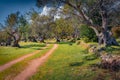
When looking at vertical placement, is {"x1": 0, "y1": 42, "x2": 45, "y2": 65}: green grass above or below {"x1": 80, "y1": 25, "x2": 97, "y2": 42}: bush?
below

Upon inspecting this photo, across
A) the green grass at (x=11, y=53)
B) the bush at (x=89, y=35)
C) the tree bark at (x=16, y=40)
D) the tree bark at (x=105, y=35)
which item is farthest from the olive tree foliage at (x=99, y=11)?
the tree bark at (x=16, y=40)

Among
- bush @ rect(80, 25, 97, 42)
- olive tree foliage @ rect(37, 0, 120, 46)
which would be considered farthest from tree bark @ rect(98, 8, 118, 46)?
bush @ rect(80, 25, 97, 42)

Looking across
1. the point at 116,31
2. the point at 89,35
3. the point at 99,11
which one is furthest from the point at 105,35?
the point at 89,35

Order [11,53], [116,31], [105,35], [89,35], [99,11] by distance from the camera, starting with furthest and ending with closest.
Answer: [89,35]
[116,31]
[99,11]
[105,35]
[11,53]

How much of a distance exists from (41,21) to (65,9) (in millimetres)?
61672

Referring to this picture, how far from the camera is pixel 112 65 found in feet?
62.7

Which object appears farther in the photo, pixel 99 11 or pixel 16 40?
pixel 16 40

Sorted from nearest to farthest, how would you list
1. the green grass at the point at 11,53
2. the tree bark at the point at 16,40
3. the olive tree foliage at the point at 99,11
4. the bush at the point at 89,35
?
1. the green grass at the point at 11,53
2. the olive tree foliage at the point at 99,11
3. the bush at the point at 89,35
4. the tree bark at the point at 16,40

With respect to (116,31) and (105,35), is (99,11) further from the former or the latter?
(116,31)

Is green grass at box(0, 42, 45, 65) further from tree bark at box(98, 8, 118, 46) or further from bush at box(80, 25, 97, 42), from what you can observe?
bush at box(80, 25, 97, 42)

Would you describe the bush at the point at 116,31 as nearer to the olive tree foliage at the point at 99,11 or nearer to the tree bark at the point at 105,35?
the olive tree foliage at the point at 99,11

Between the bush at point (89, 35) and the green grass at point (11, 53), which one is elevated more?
the bush at point (89, 35)

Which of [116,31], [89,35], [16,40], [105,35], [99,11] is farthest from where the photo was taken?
[16,40]

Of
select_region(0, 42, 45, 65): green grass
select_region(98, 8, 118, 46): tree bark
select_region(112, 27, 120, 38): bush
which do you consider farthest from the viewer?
select_region(112, 27, 120, 38): bush
